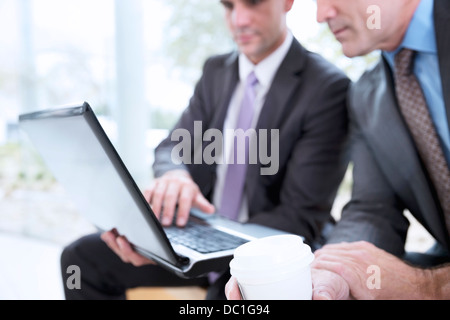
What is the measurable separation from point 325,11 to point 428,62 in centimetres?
21

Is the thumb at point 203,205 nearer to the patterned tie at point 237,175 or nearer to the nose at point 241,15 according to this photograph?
the patterned tie at point 237,175

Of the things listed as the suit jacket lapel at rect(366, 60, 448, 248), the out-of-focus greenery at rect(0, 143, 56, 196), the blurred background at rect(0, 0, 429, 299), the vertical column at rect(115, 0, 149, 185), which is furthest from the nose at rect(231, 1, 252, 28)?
the out-of-focus greenery at rect(0, 143, 56, 196)

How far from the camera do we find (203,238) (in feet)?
2.41

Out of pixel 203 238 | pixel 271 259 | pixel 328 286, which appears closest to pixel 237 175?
pixel 203 238

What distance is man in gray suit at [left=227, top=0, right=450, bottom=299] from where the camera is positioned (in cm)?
80

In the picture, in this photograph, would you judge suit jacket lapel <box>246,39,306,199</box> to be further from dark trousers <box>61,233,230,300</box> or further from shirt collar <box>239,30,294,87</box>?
dark trousers <box>61,233,230,300</box>

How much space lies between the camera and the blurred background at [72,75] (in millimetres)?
2312

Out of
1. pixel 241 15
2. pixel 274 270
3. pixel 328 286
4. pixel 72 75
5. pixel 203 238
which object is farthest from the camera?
pixel 72 75

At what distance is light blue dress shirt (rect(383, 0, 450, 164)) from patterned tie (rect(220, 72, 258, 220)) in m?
0.38

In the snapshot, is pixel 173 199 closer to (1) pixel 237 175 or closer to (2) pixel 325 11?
(1) pixel 237 175

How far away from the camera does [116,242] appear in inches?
32.7
